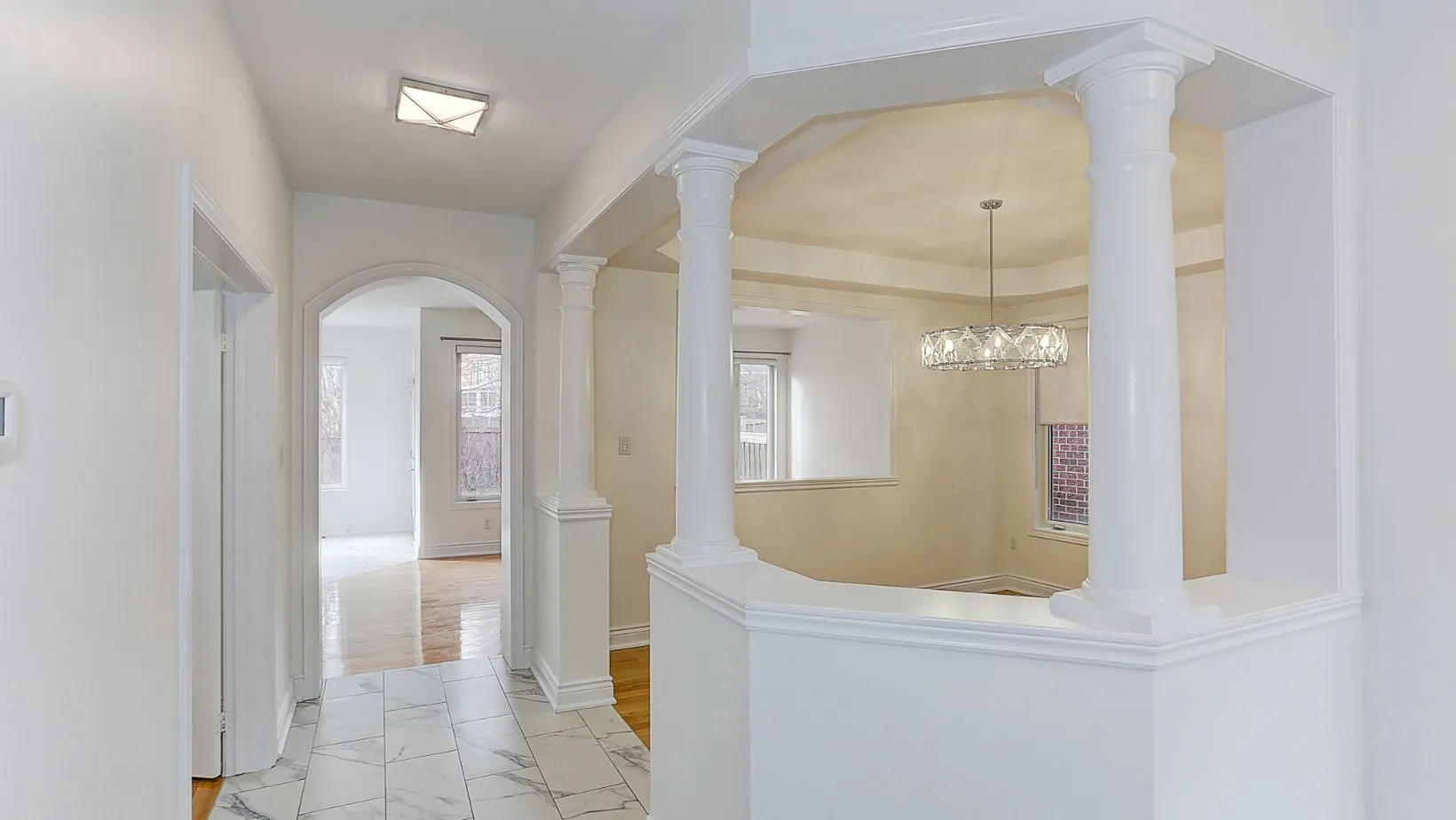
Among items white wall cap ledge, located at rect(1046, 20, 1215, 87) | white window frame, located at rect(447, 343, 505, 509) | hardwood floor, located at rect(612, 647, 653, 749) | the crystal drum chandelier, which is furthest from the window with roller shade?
white window frame, located at rect(447, 343, 505, 509)

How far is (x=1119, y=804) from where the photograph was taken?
148 cm

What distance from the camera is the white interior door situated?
2.74 meters

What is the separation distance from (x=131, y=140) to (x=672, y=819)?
7.13 feet

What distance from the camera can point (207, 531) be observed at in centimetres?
279

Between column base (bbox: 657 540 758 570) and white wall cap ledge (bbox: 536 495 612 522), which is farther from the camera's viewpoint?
white wall cap ledge (bbox: 536 495 612 522)

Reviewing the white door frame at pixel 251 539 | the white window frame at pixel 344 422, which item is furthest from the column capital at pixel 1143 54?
the white window frame at pixel 344 422

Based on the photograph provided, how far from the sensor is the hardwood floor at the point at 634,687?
346cm

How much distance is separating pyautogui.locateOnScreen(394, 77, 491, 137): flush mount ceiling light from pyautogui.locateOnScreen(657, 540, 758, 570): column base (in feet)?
5.70

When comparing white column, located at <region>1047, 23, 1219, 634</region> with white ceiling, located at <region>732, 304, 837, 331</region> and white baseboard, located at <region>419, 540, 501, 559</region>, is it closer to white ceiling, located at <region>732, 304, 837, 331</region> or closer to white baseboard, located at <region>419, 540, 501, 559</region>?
white ceiling, located at <region>732, 304, 837, 331</region>

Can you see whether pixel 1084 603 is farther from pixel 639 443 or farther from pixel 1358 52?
pixel 639 443

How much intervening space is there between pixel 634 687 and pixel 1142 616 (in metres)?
2.99

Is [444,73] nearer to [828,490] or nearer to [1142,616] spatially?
[1142,616]

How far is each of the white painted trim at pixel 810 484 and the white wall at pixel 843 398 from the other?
0.49ft

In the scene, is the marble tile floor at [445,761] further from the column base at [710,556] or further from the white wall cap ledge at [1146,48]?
the white wall cap ledge at [1146,48]
